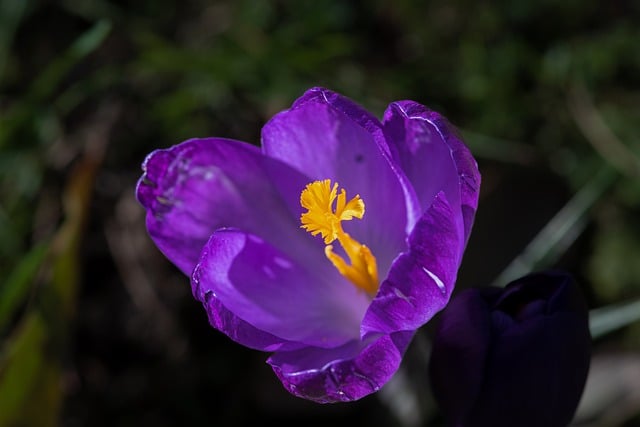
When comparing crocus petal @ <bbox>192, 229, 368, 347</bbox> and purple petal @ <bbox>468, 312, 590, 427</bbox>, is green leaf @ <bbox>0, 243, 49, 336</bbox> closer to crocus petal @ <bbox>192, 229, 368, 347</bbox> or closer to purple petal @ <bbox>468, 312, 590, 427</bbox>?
crocus petal @ <bbox>192, 229, 368, 347</bbox>

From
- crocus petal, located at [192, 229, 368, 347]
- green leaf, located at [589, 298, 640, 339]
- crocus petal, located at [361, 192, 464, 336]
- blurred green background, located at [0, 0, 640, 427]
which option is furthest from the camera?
blurred green background, located at [0, 0, 640, 427]

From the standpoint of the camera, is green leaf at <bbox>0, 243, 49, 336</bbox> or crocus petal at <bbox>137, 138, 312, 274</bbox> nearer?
crocus petal at <bbox>137, 138, 312, 274</bbox>

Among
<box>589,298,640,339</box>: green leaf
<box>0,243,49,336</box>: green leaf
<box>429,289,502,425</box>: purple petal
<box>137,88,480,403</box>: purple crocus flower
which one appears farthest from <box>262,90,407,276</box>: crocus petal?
<box>0,243,49,336</box>: green leaf

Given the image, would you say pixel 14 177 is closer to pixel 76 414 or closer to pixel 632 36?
pixel 76 414

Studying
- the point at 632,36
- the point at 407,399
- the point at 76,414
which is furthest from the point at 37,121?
the point at 632,36

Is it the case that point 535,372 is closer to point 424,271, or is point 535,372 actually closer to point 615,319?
point 424,271

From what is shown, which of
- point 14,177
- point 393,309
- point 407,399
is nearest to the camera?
point 393,309

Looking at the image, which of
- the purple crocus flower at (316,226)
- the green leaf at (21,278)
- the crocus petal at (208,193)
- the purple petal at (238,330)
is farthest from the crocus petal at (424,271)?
the green leaf at (21,278)
